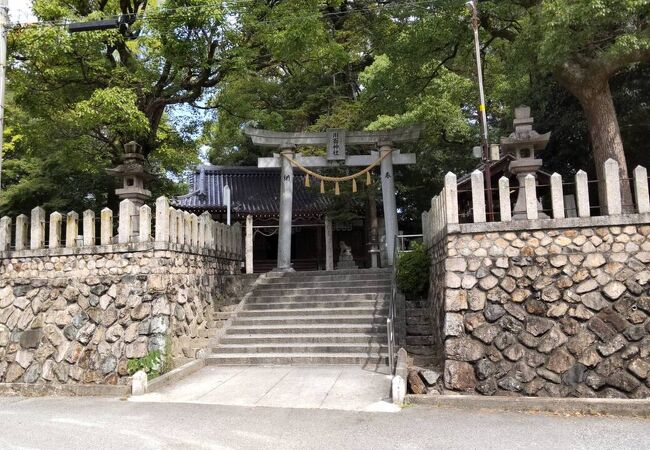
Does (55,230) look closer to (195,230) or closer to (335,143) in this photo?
(195,230)

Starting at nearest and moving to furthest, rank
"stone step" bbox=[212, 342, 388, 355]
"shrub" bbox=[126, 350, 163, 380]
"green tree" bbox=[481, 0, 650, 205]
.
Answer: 1. "green tree" bbox=[481, 0, 650, 205]
2. "shrub" bbox=[126, 350, 163, 380]
3. "stone step" bbox=[212, 342, 388, 355]

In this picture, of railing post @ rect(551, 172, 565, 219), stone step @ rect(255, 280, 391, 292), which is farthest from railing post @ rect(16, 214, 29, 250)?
railing post @ rect(551, 172, 565, 219)

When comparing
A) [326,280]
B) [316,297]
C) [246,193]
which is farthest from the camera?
[246,193]

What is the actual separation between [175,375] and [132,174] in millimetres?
4452

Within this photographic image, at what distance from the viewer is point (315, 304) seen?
11.4 meters

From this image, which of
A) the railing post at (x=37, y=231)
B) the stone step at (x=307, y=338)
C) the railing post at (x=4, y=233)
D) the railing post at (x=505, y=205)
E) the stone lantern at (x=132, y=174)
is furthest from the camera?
the stone lantern at (x=132, y=174)

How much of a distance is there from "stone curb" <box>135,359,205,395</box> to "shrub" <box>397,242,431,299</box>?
14.4 feet

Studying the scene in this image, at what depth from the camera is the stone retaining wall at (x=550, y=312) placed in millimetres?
7176

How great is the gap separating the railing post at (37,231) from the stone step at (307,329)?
4.23 m

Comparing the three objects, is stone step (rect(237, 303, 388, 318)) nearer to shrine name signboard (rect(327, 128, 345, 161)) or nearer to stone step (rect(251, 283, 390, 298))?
stone step (rect(251, 283, 390, 298))

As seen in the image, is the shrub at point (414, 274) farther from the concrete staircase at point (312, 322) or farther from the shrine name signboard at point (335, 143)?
the shrine name signboard at point (335, 143)

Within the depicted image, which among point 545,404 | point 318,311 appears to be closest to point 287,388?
point 318,311

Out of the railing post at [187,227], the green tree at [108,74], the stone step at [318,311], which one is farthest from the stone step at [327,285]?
the green tree at [108,74]

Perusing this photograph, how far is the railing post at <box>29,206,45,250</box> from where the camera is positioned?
1018 centimetres
